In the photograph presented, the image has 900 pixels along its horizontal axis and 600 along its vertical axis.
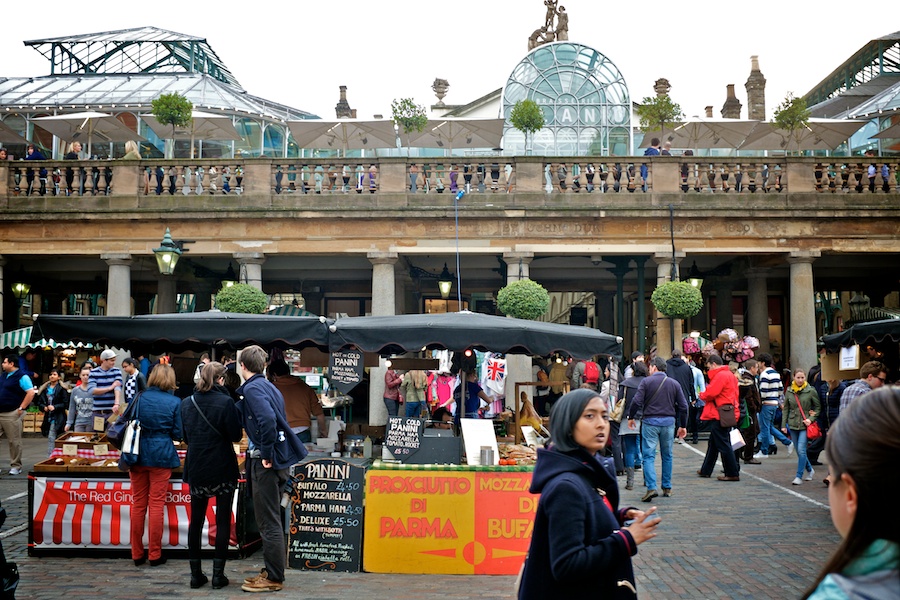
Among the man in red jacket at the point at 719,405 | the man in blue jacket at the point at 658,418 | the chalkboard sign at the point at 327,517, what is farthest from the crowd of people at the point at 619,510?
the man in red jacket at the point at 719,405

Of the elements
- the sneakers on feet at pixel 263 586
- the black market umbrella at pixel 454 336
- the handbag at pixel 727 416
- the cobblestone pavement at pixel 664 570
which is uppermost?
the black market umbrella at pixel 454 336

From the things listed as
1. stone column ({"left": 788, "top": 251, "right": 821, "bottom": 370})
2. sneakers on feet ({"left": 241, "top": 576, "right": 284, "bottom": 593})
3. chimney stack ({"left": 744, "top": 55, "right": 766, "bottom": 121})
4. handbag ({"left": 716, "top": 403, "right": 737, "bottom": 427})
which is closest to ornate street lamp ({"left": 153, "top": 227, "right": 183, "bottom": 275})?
sneakers on feet ({"left": 241, "top": 576, "right": 284, "bottom": 593})

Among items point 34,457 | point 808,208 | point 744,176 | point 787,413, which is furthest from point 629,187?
point 34,457

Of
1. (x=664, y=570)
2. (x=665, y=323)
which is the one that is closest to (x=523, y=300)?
(x=665, y=323)

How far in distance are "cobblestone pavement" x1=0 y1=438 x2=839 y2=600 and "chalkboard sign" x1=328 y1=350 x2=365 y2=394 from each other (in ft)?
5.90

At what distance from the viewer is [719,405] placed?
11.4m

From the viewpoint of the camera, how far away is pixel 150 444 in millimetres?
7176

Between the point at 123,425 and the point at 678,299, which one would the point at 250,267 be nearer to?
the point at 678,299

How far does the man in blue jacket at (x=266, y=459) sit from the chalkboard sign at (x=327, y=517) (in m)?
0.64

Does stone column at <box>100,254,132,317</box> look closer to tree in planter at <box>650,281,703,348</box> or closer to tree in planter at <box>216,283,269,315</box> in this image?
tree in planter at <box>216,283,269,315</box>

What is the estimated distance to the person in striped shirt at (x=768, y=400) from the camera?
1334 cm

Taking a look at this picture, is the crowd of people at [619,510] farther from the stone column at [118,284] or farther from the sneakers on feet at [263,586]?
the stone column at [118,284]

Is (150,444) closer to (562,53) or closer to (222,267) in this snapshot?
(222,267)

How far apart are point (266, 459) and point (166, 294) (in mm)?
16688
